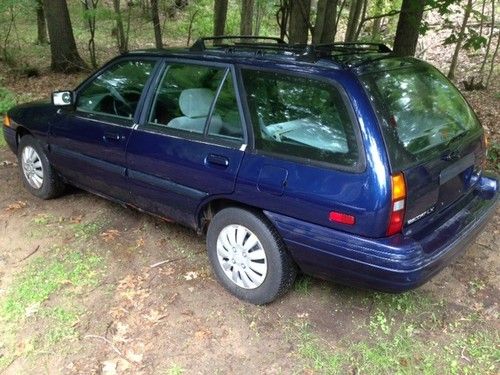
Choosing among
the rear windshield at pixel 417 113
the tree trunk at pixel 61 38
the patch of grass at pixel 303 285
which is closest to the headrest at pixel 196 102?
the rear windshield at pixel 417 113

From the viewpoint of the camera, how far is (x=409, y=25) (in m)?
6.86

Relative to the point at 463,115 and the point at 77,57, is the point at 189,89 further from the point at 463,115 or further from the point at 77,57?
the point at 77,57

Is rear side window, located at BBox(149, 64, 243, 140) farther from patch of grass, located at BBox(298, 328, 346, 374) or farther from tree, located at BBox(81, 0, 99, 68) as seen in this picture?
tree, located at BBox(81, 0, 99, 68)

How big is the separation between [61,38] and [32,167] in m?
6.74

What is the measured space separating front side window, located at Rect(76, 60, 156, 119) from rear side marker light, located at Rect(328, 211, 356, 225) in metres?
1.99

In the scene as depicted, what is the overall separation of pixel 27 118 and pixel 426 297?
13.4ft

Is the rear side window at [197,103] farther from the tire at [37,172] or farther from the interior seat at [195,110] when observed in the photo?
the tire at [37,172]

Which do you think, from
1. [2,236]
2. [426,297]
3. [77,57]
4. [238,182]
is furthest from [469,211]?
[77,57]

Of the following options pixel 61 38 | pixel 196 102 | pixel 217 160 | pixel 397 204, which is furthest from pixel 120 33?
pixel 397 204

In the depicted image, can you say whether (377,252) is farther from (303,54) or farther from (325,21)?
(325,21)

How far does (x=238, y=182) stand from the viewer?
3.15 m

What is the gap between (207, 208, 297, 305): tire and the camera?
3.15 metres

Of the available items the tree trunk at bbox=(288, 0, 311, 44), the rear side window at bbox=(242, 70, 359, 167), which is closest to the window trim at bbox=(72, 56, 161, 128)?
the rear side window at bbox=(242, 70, 359, 167)

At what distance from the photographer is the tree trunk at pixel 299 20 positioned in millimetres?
8078
